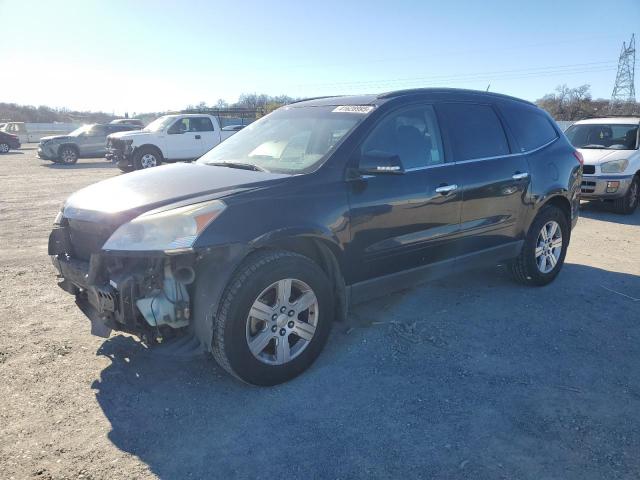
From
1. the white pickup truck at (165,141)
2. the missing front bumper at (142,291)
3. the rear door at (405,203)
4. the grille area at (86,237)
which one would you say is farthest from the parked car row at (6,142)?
the rear door at (405,203)

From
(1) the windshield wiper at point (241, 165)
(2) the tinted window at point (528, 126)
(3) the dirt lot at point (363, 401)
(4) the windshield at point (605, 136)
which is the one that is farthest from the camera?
(4) the windshield at point (605, 136)

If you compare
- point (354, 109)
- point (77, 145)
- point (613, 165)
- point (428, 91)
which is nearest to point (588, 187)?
point (613, 165)

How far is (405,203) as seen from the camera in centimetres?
365

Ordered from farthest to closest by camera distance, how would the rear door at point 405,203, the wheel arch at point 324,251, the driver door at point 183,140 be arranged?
1. the driver door at point 183,140
2. the rear door at point 405,203
3. the wheel arch at point 324,251

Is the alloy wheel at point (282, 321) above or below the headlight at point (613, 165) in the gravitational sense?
below

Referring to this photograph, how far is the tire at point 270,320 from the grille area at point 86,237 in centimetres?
86

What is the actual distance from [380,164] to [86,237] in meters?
2.03

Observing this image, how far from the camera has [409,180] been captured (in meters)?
3.70

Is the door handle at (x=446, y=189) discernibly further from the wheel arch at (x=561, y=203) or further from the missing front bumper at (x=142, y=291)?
the missing front bumper at (x=142, y=291)

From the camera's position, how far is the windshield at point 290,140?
11.7ft

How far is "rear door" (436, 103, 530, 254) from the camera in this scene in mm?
4113

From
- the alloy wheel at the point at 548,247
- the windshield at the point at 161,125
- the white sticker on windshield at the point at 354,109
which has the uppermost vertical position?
the windshield at the point at 161,125

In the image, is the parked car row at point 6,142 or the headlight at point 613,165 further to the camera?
the parked car row at point 6,142

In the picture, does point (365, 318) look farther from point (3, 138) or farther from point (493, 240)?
point (3, 138)
